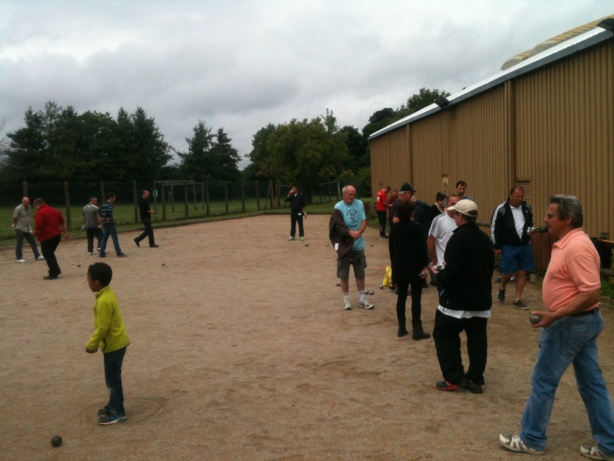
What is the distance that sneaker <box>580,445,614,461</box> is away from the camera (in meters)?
4.39

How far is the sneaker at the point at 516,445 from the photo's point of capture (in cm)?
452

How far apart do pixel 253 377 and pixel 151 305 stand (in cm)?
463

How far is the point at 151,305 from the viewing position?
1065cm

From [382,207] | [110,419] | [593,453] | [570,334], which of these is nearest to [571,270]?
[570,334]

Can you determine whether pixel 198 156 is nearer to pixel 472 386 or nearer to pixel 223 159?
pixel 223 159

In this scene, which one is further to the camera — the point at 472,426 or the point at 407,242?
the point at 407,242

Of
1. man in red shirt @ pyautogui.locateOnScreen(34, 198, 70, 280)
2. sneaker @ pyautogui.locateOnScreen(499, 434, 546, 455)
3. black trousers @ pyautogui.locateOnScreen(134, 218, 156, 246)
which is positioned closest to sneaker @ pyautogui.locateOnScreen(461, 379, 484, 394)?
sneaker @ pyautogui.locateOnScreen(499, 434, 546, 455)

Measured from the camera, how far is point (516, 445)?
4551mm

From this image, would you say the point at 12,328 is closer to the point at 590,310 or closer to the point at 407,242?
the point at 407,242

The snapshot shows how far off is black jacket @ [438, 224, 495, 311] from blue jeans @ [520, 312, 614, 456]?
4.28 feet

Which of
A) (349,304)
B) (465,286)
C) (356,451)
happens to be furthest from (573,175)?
(356,451)

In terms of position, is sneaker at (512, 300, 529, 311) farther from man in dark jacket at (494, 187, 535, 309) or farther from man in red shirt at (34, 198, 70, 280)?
man in red shirt at (34, 198, 70, 280)

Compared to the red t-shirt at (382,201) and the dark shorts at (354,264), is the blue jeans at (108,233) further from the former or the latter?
the dark shorts at (354,264)

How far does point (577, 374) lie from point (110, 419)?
386 cm
